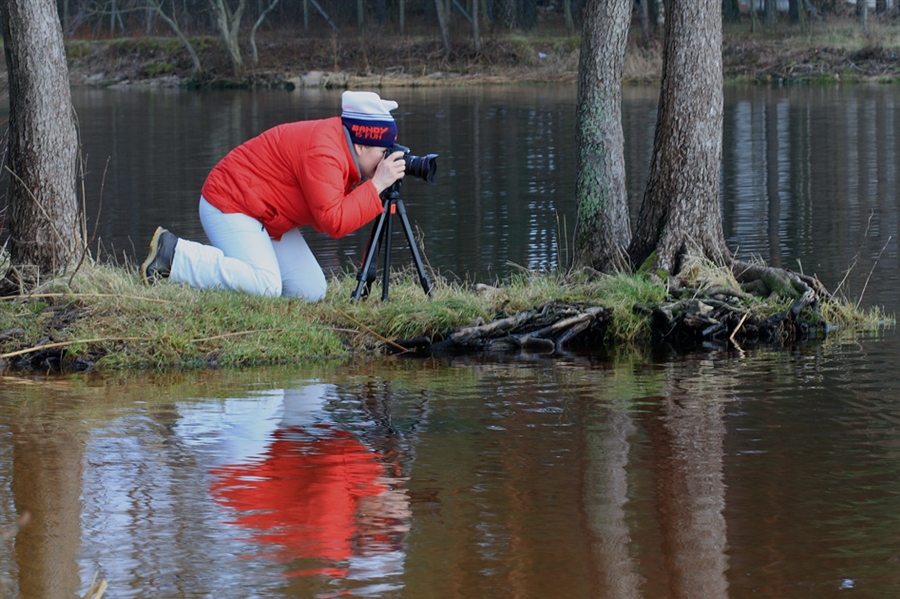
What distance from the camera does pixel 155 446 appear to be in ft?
21.8

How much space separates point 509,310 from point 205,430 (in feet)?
11.0

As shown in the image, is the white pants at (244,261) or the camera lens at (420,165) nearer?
the camera lens at (420,165)

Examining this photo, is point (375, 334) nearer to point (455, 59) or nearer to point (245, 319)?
point (245, 319)

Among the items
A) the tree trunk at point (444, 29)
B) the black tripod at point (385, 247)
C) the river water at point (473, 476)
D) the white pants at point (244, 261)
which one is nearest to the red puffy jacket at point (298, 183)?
the white pants at point (244, 261)

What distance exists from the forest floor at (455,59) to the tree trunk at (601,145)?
30.5m

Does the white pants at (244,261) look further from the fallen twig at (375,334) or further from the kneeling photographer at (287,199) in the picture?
the fallen twig at (375,334)

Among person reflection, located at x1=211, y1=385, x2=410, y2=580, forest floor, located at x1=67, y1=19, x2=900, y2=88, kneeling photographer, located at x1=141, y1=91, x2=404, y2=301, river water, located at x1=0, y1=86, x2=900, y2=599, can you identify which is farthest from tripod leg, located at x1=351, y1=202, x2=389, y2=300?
forest floor, located at x1=67, y1=19, x2=900, y2=88

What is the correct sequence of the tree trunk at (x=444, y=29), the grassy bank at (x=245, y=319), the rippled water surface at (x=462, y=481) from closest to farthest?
the rippled water surface at (x=462, y=481) < the grassy bank at (x=245, y=319) < the tree trunk at (x=444, y=29)

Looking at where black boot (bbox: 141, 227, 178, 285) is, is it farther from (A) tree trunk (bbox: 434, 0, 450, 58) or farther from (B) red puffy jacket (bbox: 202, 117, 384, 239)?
(A) tree trunk (bbox: 434, 0, 450, 58)

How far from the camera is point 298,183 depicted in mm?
9227

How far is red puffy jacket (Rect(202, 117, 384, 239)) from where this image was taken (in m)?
8.88

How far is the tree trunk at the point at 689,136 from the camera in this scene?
1019cm

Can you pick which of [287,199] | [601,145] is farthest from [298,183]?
[601,145]

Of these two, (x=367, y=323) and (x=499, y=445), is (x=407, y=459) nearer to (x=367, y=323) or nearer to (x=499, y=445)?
(x=499, y=445)
